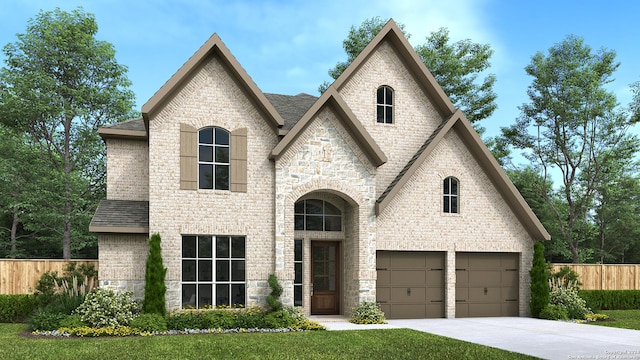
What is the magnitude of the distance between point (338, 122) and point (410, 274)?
5.80 meters

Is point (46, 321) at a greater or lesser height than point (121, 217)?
lesser

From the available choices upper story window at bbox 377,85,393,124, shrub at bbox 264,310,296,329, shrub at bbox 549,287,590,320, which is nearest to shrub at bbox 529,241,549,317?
shrub at bbox 549,287,590,320

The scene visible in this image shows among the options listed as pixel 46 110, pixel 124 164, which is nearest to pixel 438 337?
pixel 124 164

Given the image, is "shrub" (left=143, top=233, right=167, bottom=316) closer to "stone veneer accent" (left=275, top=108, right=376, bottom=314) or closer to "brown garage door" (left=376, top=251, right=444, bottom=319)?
"stone veneer accent" (left=275, top=108, right=376, bottom=314)

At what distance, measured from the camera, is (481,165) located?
20.7m

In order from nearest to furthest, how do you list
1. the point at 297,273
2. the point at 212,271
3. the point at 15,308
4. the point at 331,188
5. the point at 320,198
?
the point at 212,271, the point at 331,188, the point at 15,308, the point at 297,273, the point at 320,198

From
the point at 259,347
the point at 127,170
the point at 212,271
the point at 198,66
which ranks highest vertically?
the point at 198,66

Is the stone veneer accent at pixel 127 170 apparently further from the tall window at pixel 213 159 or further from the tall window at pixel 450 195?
the tall window at pixel 450 195

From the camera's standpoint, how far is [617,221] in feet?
143

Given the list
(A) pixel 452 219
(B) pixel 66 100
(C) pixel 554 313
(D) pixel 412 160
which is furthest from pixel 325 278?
(B) pixel 66 100

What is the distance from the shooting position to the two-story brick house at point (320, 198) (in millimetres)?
16969

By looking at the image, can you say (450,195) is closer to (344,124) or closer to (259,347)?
(344,124)

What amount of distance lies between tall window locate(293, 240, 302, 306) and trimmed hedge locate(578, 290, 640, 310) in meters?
12.6

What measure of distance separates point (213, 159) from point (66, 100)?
17.3 meters
